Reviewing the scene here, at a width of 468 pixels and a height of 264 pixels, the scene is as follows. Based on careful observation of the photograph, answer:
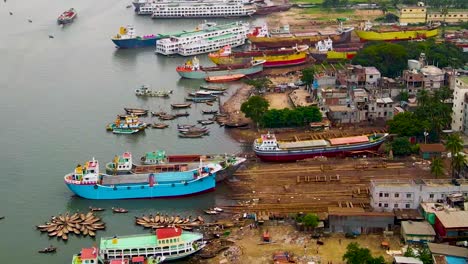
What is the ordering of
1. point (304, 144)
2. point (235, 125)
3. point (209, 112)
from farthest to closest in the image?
point (209, 112)
point (235, 125)
point (304, 144)

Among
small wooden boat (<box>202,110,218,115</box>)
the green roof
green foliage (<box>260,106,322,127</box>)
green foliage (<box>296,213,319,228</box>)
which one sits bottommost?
the green roof

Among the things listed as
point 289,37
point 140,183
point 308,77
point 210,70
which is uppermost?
point 289,37

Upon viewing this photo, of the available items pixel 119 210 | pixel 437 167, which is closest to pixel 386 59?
pixel 437 167

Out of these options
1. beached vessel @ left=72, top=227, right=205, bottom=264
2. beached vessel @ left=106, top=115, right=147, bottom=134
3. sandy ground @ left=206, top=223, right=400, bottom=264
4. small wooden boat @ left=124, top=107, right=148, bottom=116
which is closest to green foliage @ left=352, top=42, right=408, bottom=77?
small wooden boat @ left=124, top=107, right=148, bottom=116

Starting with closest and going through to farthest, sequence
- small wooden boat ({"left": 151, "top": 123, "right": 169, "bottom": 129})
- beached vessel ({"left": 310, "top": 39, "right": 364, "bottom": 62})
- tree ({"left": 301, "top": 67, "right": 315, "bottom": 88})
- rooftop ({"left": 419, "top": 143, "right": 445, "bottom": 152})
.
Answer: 1. rooftop ({"left": 419, "top": 143, "right": 445, "bottom": 152})
2. small wooden boat ({"left": 151, "top": 123, "right": 169, "bottom": 129})
3. tree ({"left": 301, "top": 67, "right": 315, "bottom": 88})
4. beached vessel ({"left": 310, "top": 39, "right": 364, "bottom": 62})

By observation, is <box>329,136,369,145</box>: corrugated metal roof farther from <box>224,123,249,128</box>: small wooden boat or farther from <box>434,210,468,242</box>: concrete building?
<box>434,210,468,242</box>: concrete building

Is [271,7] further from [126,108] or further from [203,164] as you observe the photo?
[203,164]

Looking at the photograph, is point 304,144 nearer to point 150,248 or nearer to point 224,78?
point 150,248

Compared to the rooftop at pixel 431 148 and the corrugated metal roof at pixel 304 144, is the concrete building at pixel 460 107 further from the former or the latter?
the corrugated metal roof at pixel 304 144
